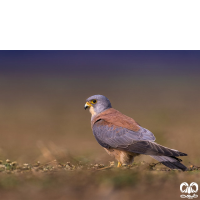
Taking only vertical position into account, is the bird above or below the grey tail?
above

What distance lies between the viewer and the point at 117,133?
5.15 m

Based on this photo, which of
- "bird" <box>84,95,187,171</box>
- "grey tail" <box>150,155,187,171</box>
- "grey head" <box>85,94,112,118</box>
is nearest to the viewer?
"grey tail" <box>150,155,187,171</box>

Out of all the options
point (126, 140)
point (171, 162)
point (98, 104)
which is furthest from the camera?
point (98, 104)

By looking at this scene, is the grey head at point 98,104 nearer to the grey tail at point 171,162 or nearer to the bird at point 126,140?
the bird at point 126,140

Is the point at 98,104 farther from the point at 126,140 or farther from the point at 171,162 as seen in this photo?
the point at 171,162

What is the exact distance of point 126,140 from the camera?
16.4ft

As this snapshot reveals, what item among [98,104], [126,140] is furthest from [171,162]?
[98,104]

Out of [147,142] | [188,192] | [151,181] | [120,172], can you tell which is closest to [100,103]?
[147,142]

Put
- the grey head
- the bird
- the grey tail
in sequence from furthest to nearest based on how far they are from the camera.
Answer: the grey head → the bird → the grey tail

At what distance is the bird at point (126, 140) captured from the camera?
4527 millimetres

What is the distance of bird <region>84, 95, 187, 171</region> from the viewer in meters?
4.53

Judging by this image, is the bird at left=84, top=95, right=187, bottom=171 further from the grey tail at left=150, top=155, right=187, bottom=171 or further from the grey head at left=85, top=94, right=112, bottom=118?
the grey head at left=85, top=94, right=112, bottom=118

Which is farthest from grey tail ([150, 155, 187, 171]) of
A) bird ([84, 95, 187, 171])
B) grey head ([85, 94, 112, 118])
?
grey head ([85, 94, 112, 118])

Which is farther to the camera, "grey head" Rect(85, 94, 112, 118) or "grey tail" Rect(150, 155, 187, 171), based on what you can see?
"grey head" Rect(85, 94, 112, 118)
